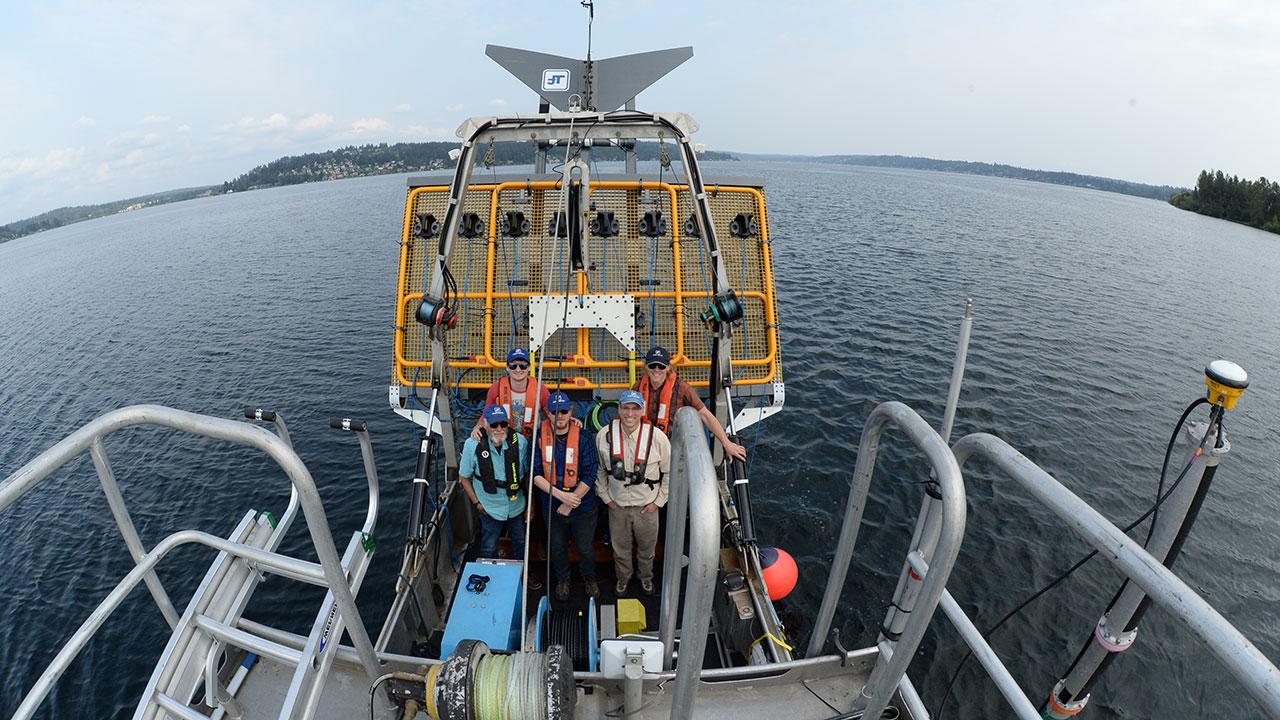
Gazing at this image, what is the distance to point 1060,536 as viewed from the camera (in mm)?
9523

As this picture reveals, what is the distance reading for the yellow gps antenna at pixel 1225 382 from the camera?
11.0ft

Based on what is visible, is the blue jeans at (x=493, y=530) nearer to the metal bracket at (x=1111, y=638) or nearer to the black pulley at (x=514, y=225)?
the black pulley at (x=514, y=225)

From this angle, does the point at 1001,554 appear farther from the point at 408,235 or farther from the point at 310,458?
the point at 310,458

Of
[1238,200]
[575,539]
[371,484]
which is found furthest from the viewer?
[1238,200]

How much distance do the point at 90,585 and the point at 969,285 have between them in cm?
2970

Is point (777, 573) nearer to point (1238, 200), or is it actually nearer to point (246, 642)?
point (246, 642)

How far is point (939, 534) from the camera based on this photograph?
2264 mm

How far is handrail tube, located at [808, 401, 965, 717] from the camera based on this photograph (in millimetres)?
2113

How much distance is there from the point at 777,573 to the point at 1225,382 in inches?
165

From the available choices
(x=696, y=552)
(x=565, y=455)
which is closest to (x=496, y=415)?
(x=565, y=455)

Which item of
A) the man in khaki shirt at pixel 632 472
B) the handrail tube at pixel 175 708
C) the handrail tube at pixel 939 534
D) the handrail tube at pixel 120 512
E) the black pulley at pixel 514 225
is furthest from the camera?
the black pulley at pixel 514 225

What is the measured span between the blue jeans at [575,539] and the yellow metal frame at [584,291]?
2.19 meters

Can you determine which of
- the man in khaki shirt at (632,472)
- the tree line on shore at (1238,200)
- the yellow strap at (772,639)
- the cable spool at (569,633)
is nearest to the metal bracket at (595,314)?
the man in khaki shirt at (632,472)

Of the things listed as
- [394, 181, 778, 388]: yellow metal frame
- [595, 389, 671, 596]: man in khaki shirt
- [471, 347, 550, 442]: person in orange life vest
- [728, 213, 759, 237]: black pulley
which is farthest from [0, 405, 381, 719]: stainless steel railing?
[728, 213, 759, 237]: black pulley
